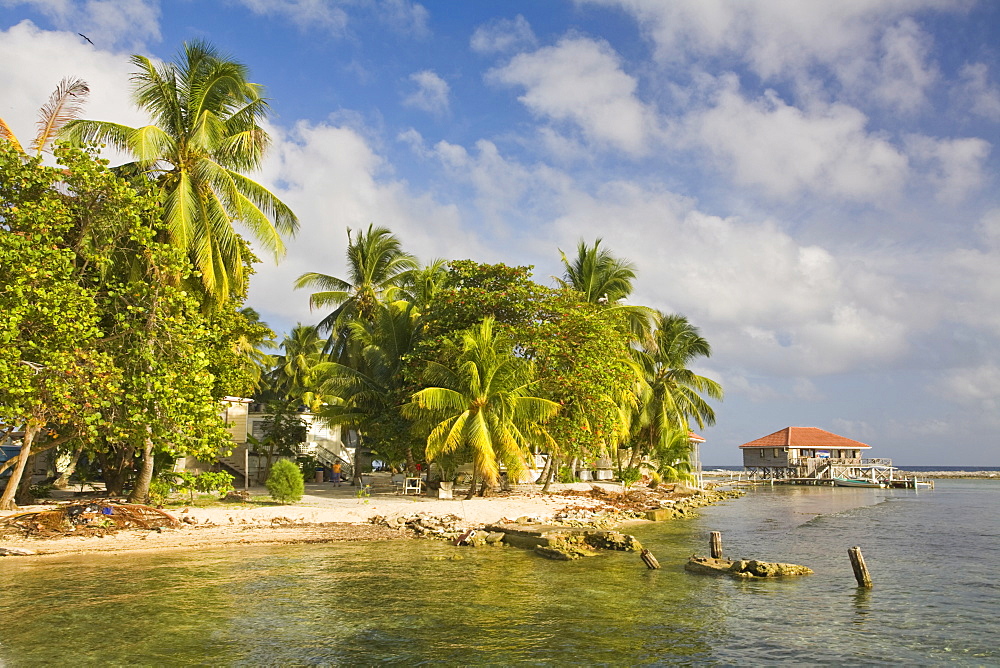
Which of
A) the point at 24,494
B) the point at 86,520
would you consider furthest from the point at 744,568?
the point at 24,494

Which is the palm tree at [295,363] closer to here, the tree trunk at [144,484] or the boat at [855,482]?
the tree trunk at [144,484]

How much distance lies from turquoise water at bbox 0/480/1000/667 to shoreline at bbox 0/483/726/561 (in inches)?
43.8

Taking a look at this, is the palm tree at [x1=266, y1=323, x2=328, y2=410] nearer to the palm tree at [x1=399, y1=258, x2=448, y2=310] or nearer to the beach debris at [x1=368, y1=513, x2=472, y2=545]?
the palm tree at [x1=399, y1=258, x2=448, y2=310]

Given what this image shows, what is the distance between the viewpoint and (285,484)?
23.4m

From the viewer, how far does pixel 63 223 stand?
53.9 feet

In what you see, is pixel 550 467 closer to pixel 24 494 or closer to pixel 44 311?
pixel 24 494

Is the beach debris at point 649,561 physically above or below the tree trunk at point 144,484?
below

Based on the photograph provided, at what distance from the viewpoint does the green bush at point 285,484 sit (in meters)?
23.4

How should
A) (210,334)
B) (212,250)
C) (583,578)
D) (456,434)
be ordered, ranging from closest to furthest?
(583,578)
(210,334)
(212,250)
(456,434)

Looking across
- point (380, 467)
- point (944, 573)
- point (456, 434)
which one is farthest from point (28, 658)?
point (380, 467)

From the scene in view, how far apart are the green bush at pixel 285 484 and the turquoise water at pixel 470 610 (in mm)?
5596

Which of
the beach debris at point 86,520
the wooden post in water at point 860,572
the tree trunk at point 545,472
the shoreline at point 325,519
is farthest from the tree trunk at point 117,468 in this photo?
the wooden post in water at point 860,572

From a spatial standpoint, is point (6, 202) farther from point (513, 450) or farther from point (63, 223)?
point (513, 450)

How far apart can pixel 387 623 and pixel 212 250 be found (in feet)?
44.2
